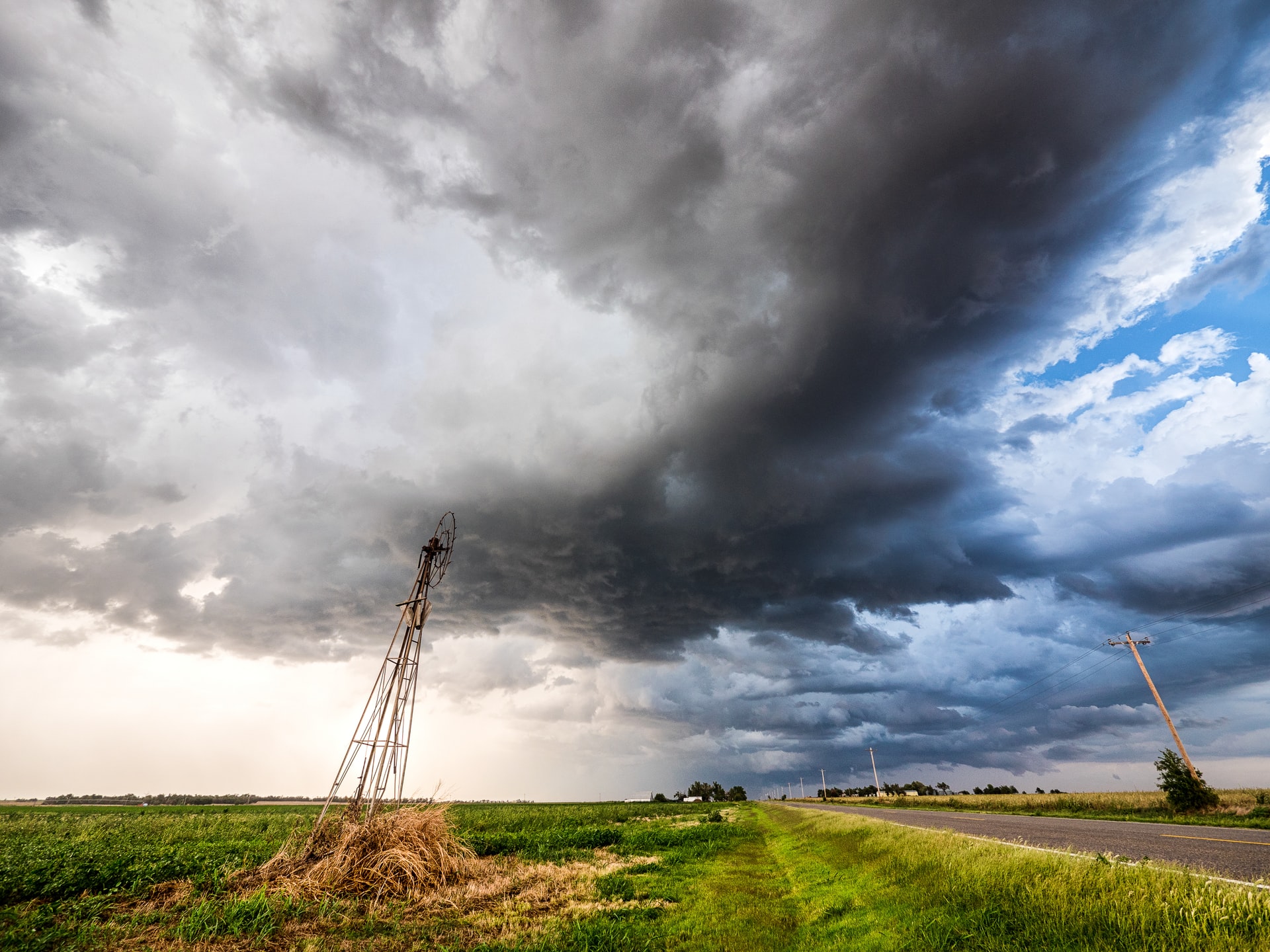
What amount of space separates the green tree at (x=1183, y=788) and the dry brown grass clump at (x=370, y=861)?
44.0 m

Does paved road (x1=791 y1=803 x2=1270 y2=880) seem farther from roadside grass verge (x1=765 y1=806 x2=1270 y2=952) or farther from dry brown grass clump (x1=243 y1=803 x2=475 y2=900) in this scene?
dry brown grass clump (x1=243 y1=803 x2=475 y2=900)

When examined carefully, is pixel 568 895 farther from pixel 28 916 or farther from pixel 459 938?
pixel 28 916

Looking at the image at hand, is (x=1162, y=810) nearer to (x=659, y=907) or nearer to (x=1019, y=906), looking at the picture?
(x=1019, y=906)

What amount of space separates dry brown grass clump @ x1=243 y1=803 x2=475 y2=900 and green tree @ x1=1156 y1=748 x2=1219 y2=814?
44016 millimetres

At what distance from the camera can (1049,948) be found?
294 inches

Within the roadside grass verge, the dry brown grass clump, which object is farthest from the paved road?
the dry brown grass clump

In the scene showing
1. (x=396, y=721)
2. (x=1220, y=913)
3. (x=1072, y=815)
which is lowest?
(x=1072, y=815)

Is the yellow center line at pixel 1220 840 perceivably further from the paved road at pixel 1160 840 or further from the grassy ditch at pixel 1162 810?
the grassy ditch at pixel 1162 810

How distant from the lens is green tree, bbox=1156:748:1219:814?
3359 centimetres

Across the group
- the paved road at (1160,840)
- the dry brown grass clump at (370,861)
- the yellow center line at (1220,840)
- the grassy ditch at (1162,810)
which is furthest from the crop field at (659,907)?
the grassy ditch at (1162,810)

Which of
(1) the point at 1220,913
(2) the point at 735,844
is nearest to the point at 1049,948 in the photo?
(1) the point at 1220,913

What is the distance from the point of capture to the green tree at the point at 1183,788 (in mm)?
33594

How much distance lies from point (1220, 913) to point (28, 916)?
62.7 ft

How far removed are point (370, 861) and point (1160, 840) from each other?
26024 millimetres
